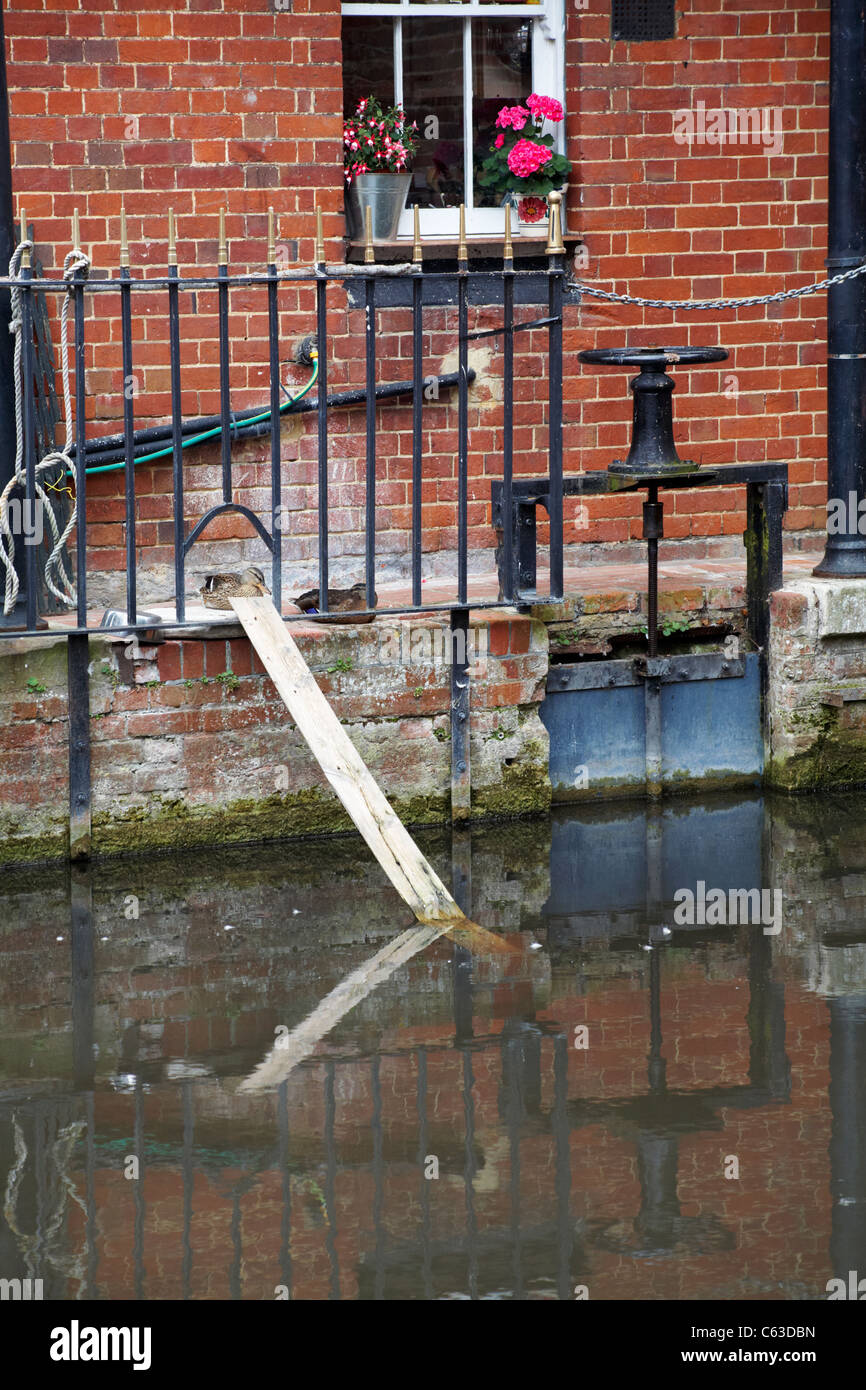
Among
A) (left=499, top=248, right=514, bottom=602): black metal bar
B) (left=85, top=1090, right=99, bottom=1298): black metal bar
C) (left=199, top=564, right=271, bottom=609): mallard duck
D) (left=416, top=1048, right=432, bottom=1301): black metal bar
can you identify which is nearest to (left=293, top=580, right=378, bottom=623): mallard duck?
(left=199, top=564, right=271, bottom=609): mallard duck

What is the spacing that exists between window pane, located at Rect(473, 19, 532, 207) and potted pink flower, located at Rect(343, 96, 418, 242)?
0.37 metres

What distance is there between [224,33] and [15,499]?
7.08ft

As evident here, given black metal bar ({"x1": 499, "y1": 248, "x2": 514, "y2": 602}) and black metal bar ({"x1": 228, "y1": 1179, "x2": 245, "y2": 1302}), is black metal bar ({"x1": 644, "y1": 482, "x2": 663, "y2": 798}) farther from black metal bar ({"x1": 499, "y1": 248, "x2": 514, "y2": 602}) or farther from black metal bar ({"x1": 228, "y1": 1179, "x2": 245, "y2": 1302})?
black metal bar ({"x1": 228, "y1": 1179, "x2": 245, "y2": 1302})

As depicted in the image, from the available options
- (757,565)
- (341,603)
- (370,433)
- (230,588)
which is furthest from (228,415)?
(757,565)

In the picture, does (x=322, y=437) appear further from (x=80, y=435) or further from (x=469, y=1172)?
(x=469, y=1172)

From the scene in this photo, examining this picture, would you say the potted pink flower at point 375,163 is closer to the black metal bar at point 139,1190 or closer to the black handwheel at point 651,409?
the black handwheel at point 651,409

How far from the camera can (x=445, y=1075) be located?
14.7 feet

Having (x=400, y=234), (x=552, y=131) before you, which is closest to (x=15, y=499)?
(x=400, y=234)

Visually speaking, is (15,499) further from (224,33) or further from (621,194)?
(621,194)

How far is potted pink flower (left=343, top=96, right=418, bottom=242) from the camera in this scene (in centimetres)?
721

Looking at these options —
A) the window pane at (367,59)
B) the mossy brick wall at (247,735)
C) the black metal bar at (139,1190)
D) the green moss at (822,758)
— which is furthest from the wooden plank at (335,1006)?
the window pane at (367,59)

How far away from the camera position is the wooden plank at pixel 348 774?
5.58 metres

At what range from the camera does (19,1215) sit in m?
3.74

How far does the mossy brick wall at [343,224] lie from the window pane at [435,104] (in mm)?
489
